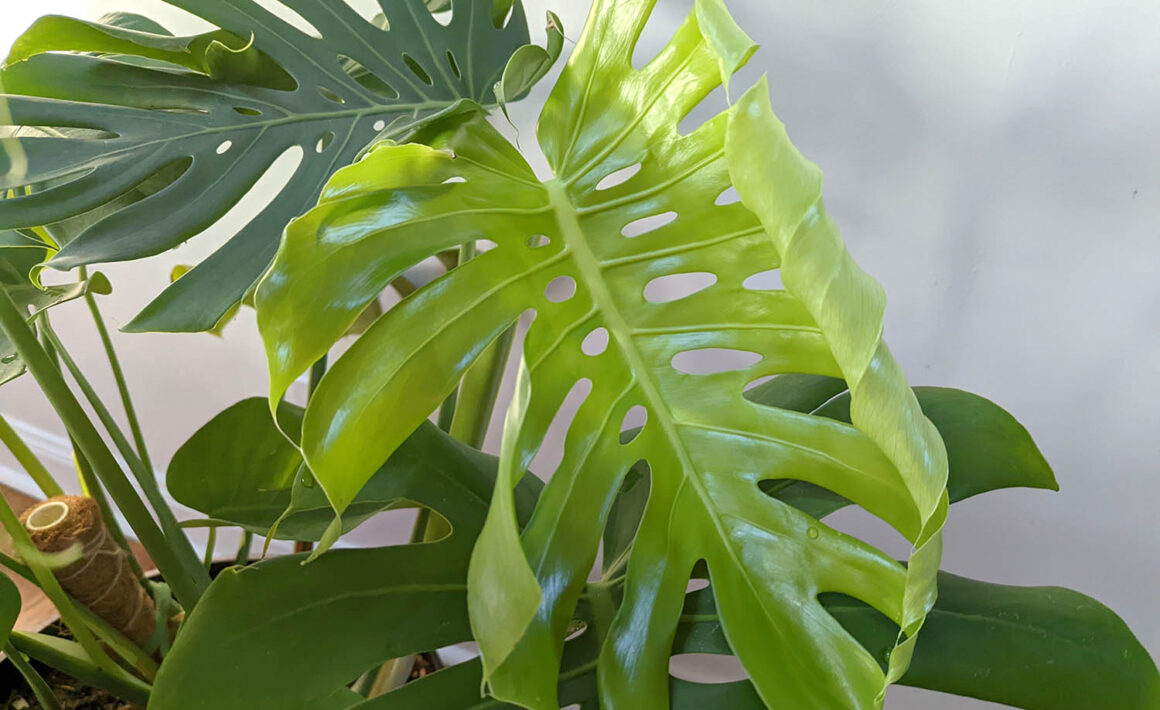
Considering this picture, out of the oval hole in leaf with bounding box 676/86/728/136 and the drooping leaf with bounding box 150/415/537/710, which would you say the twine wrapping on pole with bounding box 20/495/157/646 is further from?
the oval hole in leaf with bounding box 676/86/728/136

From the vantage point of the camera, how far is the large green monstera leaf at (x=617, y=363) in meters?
0.41

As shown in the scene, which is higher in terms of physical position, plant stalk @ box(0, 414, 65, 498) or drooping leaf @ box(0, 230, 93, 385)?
drooping leaf @ box(0, 230, 93, 385)

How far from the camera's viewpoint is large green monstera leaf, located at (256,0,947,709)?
411mm

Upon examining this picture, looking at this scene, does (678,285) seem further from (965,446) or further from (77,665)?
(77,665)

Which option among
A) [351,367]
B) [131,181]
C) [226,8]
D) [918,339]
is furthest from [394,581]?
[918,339]

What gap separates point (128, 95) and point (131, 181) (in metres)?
0.08

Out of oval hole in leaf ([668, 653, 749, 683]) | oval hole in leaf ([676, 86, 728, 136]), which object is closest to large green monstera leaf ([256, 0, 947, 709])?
oval hole in leaf ([676, 86, 728, 136])

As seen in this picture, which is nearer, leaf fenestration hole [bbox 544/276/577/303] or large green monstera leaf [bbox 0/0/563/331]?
large green monstera leaf [bbox 0/0/563/331]

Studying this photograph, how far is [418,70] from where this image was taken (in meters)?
0.72

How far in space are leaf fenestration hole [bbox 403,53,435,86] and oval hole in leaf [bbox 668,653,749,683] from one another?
84cm

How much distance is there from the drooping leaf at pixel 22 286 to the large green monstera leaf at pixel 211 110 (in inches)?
1.5

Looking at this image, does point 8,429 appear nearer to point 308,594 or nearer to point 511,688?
point 308,594

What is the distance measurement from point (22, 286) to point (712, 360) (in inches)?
28.2

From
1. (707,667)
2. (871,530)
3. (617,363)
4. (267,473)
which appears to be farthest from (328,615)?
(707,667)
